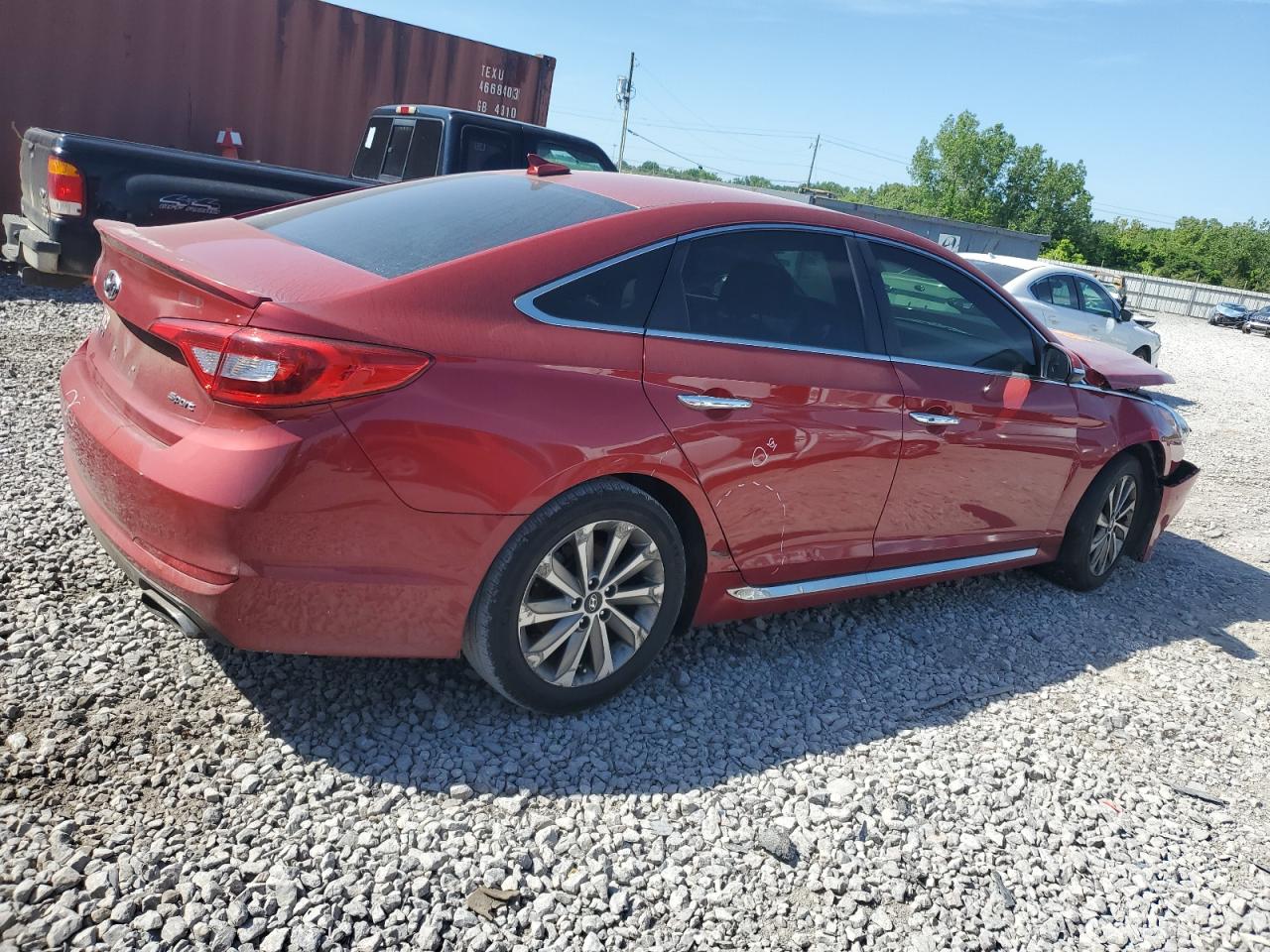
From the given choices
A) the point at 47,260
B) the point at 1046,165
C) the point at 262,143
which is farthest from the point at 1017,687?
the point at 1046,165

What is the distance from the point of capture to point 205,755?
270 centimetres

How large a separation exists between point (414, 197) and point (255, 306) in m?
1.13

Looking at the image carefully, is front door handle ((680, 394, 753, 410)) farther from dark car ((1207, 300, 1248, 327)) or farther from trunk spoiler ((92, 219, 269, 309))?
dark car ((1207, 300, 1248, 327))

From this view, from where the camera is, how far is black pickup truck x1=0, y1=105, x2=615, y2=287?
6.94 metres

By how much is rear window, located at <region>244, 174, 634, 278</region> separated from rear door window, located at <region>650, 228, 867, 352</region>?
335mm

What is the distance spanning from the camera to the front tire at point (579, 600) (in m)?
2.83

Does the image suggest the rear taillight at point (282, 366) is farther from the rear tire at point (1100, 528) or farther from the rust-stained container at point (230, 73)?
the rust-stained container at point (230, 73)

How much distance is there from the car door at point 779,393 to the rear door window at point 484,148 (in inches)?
211

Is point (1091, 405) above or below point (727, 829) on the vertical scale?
above

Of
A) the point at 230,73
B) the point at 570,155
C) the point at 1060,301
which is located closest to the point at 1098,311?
the point at 1060,301

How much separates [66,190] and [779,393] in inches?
233

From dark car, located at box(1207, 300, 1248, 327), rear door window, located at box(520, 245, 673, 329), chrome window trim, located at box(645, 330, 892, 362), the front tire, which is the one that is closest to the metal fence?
dark car, located at box(1207, 300, 1248, 327)

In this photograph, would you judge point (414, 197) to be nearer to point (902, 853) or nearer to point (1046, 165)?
point (902, 853)

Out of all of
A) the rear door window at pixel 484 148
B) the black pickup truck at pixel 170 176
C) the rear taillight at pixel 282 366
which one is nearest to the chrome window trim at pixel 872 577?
the rear taillight at pixel 282 366
